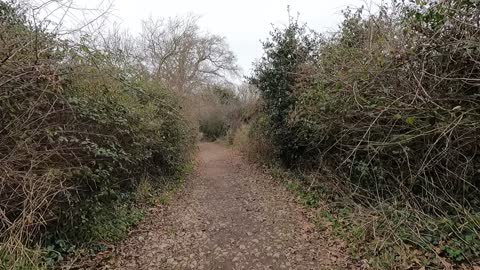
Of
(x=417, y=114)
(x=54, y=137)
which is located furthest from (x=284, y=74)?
(x=54, y=137)

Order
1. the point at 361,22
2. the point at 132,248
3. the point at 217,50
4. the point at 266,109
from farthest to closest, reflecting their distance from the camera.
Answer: the point at 217,50, the point at 266,109, the point at 361,22, the point at 132,248

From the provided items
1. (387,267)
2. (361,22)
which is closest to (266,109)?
(361,22)

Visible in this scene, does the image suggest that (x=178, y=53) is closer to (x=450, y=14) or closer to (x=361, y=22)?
(x=361, y=22)

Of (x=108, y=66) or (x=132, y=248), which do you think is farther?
(x=108, y=66)

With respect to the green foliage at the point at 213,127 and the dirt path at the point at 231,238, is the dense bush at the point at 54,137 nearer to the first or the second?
the dirt path at the point at 231,238

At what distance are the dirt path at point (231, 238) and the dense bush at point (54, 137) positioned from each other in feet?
2.27

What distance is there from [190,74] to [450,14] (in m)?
23.3

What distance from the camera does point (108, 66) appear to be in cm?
586

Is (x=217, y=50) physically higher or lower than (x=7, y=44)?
higher

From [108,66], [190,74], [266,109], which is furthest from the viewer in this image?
[190,74]

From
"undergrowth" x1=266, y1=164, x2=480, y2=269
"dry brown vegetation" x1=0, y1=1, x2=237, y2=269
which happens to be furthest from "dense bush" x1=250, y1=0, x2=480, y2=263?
"dry brown vegetation" x1=0, y1=1, x2=237, y2=269

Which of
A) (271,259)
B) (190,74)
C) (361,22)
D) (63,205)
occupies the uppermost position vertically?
(190,74)

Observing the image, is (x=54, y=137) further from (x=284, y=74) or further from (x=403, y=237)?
(x=284, y=74)

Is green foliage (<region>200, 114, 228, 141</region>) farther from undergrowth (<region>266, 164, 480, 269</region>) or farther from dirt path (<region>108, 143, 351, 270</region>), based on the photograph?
undergrowth (<region>266, 164, 480, 269</region>)
